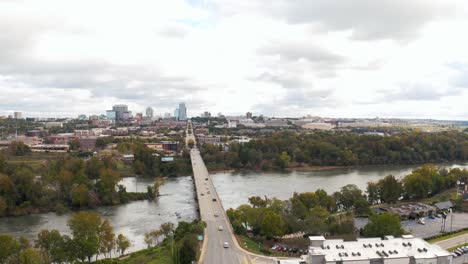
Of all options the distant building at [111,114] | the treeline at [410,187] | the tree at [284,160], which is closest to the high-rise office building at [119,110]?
the distant building at [111,114]

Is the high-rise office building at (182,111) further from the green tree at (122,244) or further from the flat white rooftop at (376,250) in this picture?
the flat white rooftop at (376,250)

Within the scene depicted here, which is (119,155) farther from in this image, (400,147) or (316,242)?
(316,242)

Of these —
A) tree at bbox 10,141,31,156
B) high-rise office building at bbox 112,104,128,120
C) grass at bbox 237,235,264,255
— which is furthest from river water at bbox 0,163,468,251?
high-rise office building at bbox 112,104,128,120

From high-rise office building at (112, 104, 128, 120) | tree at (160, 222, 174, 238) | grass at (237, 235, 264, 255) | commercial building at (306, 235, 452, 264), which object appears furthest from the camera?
high-rise office building at (112, 104, 128, 120)

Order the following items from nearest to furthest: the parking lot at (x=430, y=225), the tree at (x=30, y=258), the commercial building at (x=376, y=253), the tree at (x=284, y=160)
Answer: the commercial building at (x=376, y=253)
the tree at (x=30, y=258)
the parking lot at (x=430, y=225)
the tree at (x=284, y=160)

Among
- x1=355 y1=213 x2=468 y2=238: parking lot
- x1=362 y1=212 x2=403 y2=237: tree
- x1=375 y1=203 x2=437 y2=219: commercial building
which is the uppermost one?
x1=362 y1=212 x2=403 y2=237: tree

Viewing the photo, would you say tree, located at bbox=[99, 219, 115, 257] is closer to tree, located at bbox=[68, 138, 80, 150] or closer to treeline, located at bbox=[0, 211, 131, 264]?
Answer: treeline, located at bbox=[0, 211, 131, 264]
